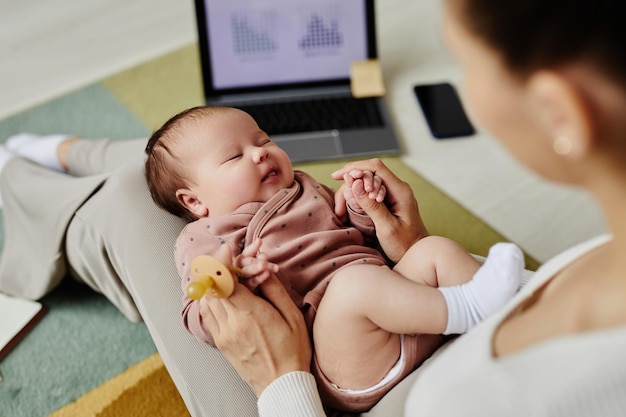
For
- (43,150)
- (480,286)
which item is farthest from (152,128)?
(480,286)

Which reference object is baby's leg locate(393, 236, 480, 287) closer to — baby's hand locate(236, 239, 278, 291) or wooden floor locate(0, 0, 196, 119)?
baby's hand locate(236, 239, 278, 291)

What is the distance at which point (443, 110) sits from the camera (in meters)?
1.83

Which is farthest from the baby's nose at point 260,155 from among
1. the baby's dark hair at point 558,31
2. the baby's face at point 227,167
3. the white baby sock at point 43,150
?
the white baby sock at point 43,150

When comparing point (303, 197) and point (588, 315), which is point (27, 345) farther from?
point (588, 315)

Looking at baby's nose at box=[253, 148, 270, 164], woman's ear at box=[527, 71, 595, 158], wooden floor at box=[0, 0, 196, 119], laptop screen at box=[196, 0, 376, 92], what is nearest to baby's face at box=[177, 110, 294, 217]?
baby's nose at box=[253, 148, 270, 164]

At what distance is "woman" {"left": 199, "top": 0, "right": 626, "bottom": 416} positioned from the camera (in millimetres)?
415

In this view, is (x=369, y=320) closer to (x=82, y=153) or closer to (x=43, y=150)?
(x=82, y=153)

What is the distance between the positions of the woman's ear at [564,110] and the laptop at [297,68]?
1.23m

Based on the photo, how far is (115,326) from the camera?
140 centimetres

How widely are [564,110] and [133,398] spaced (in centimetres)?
106

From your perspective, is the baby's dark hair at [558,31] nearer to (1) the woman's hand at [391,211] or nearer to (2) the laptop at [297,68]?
(1) the woman's hand at [391,211]

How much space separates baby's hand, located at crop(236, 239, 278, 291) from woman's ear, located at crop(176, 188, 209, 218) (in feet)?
0.74

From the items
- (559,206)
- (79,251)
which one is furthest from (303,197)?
(559,206)

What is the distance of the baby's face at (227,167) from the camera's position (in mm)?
1017
